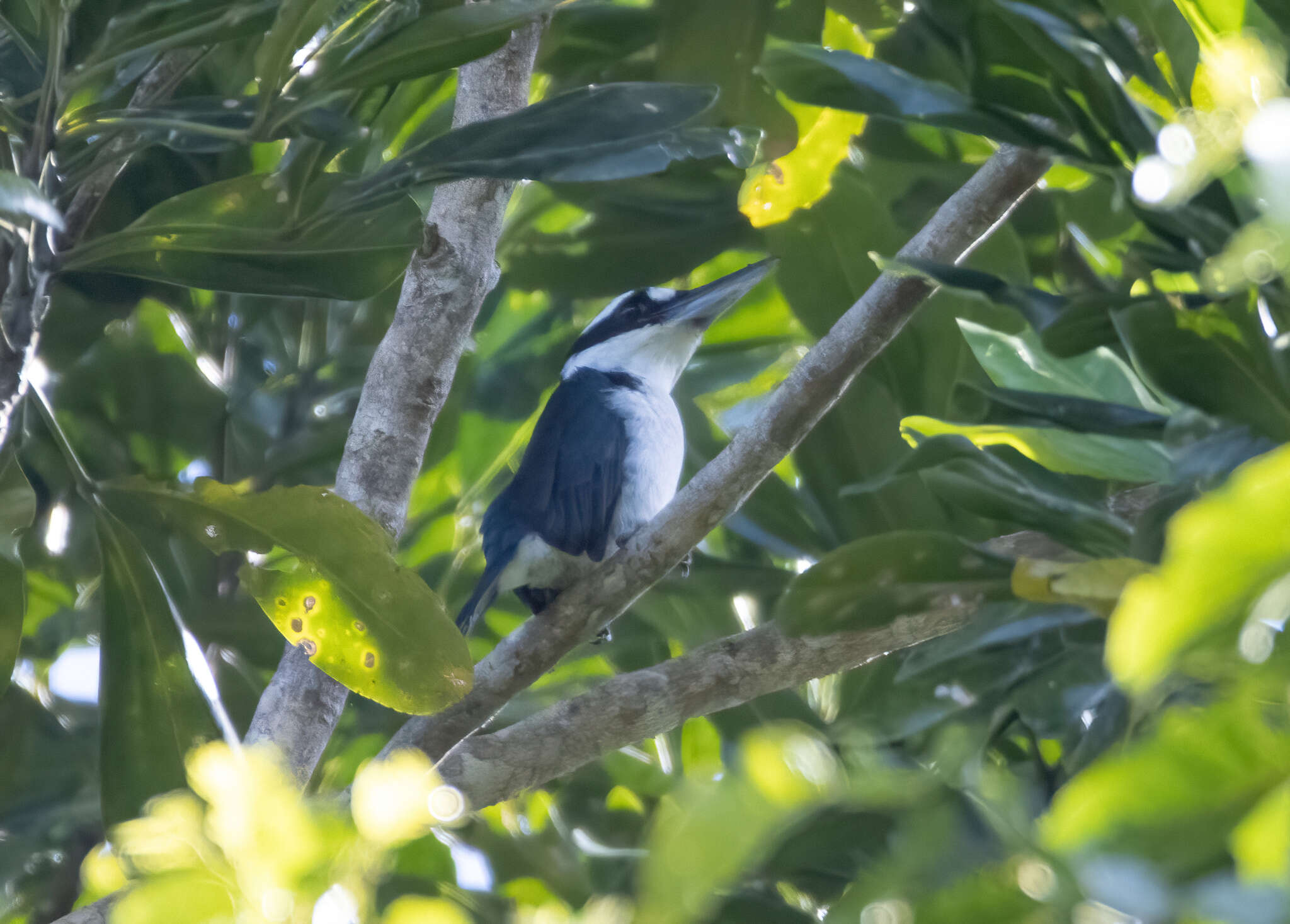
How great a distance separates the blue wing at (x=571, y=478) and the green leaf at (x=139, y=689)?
750 mm

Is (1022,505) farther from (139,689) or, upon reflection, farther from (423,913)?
(139,689)

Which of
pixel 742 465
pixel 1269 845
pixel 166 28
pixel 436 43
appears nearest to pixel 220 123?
pixel 166 28

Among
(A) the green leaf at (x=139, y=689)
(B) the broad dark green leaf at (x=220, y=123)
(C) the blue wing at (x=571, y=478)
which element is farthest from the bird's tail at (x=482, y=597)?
(B) the broad dark green leaf at (x=220, y=123)

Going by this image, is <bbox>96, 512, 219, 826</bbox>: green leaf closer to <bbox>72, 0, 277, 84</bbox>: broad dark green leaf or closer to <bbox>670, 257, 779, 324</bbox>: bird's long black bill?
<bbox>72, 0, 277, 84</bbox>: broad dark green leaf

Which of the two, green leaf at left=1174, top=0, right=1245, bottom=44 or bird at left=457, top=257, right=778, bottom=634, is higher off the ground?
green leaf at left=1174, top=0, right=1245, bottom=44

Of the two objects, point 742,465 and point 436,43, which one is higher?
point 436,43

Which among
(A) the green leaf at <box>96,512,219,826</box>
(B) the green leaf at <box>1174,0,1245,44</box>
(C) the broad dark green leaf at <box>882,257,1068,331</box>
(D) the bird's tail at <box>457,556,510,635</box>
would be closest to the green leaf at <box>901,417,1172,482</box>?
(C) the broad dark green leaf at <box>882,257,1068,331</box>

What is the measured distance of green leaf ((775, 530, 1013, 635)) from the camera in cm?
68

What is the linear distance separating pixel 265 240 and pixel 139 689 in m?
0.46

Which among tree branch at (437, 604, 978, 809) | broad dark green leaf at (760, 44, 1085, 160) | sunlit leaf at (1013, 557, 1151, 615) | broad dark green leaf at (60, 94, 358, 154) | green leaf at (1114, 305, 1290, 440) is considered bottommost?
tree branch at (437, 604, 978, 809)

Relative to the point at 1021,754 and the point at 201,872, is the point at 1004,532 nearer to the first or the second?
the point at 1021,754

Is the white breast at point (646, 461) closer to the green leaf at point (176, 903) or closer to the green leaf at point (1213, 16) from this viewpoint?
the green leaf at point (1213, 16)

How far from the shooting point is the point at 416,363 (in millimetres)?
1329

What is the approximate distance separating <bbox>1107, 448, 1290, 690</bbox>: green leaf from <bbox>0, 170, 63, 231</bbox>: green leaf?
799mm
